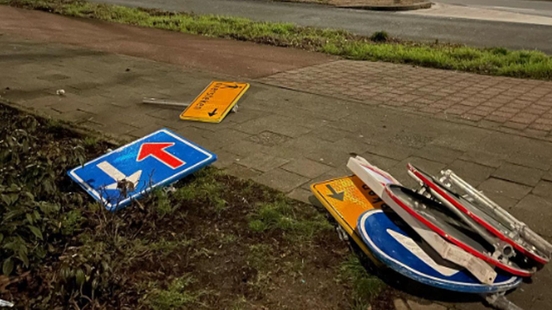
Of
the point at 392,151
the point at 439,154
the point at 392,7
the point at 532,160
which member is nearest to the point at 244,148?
the point at 392,151

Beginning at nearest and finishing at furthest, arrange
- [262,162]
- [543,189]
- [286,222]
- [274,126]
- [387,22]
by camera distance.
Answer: [286,222], [543,189], [262,162], [274,126], [387,22]

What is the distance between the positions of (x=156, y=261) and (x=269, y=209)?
0.86 metres

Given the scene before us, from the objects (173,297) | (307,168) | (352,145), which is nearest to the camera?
(173,297)

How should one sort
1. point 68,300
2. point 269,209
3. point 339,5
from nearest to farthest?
point 68,300 < point 269,209 < point 339,5

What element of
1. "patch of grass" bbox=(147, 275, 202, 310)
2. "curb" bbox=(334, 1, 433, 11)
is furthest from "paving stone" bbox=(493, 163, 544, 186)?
"curb" bbox=(334, 1, 433, 11)

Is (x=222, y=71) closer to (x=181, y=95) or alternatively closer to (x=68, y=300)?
(x=181, y=95)

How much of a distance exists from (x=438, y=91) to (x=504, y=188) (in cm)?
287

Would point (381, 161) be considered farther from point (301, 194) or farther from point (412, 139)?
point (301, 194)

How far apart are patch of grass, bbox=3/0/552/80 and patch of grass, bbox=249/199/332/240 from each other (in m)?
5.32

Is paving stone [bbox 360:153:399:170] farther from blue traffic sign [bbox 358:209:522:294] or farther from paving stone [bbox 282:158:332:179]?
blue traffic sign [bbox 358:209:522:294]

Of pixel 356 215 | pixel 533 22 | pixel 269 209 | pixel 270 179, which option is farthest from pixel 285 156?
pixel 533 22

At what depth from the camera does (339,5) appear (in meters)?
18.5

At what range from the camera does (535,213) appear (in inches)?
145

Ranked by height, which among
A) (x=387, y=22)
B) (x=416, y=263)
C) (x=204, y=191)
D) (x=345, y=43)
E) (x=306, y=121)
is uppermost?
(x=416, y=263)
